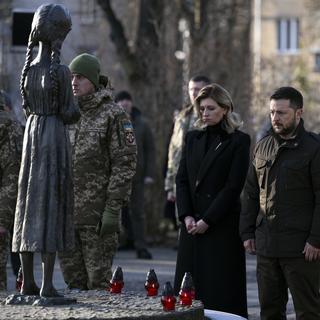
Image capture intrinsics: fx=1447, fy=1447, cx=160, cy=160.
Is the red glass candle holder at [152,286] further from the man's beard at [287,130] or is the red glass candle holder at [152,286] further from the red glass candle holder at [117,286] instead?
the man's beard at [287,130]

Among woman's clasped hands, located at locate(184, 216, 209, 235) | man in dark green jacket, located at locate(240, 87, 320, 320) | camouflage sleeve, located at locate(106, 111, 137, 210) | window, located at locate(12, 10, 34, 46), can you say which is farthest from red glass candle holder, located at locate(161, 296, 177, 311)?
window, located at locate(12, 10, 34, 46)

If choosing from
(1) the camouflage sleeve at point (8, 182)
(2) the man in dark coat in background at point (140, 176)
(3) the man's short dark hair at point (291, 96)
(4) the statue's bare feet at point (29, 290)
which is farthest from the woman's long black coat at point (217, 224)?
(2) the man in dark coat in background at point (140, 176)

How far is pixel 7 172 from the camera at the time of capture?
1116 cm

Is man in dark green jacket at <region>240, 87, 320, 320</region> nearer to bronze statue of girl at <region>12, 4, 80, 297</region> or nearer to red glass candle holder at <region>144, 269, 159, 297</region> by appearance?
red glass candle holder at <region>144, 269, 159, 297</region>

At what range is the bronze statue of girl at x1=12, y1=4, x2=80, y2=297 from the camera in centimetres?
927

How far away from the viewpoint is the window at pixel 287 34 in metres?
75.5

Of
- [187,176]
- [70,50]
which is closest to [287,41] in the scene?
[70,50]

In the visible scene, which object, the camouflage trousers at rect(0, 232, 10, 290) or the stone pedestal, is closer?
the stone pedestal

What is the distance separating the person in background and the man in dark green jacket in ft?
2.45

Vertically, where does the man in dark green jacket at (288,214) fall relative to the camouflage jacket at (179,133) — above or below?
below

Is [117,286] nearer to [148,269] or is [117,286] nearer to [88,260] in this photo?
[88,260]

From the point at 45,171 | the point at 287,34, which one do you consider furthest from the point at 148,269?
the point at 287,34

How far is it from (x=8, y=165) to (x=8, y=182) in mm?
145

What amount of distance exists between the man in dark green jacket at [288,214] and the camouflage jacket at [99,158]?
3.29 ft
